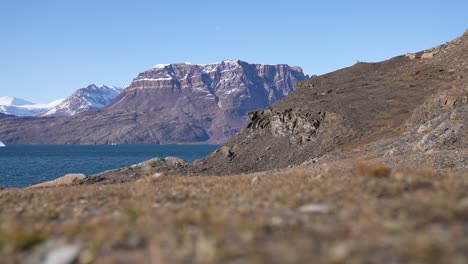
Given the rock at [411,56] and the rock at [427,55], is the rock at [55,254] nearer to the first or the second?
the rock at [427,55]

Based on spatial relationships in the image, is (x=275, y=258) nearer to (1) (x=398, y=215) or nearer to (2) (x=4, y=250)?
(1) (x=398, y=215)

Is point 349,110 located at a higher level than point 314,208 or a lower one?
higher

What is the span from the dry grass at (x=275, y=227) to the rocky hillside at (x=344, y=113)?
147 feet

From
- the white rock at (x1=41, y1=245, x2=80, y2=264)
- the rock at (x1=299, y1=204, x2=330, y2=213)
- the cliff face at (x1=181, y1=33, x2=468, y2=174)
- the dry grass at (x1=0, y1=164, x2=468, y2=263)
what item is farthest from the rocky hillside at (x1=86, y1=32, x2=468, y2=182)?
the white rock at (x1=41, y1=245, x2=80, y2=264)

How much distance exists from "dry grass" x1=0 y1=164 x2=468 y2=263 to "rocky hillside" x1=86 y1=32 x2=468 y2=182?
1759 inches

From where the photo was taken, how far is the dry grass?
240 inches

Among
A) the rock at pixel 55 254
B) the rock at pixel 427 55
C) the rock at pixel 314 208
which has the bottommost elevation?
the rock at pixel 314 208

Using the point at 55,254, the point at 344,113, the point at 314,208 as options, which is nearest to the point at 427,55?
the point at 344,113

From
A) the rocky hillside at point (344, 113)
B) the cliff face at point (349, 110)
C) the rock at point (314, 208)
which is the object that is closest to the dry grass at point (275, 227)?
the rock at point (314, 208)

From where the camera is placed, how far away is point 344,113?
71.4 meters

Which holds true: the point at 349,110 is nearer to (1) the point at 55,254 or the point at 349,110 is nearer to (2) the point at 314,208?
(2) the point at 314,208

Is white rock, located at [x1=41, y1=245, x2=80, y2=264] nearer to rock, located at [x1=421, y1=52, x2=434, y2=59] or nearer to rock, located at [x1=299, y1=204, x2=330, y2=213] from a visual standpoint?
rock, located at [x1=299, y1=204, x2=330, y2=213]

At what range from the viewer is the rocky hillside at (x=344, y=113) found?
61.4 m

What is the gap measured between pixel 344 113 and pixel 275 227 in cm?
6559
